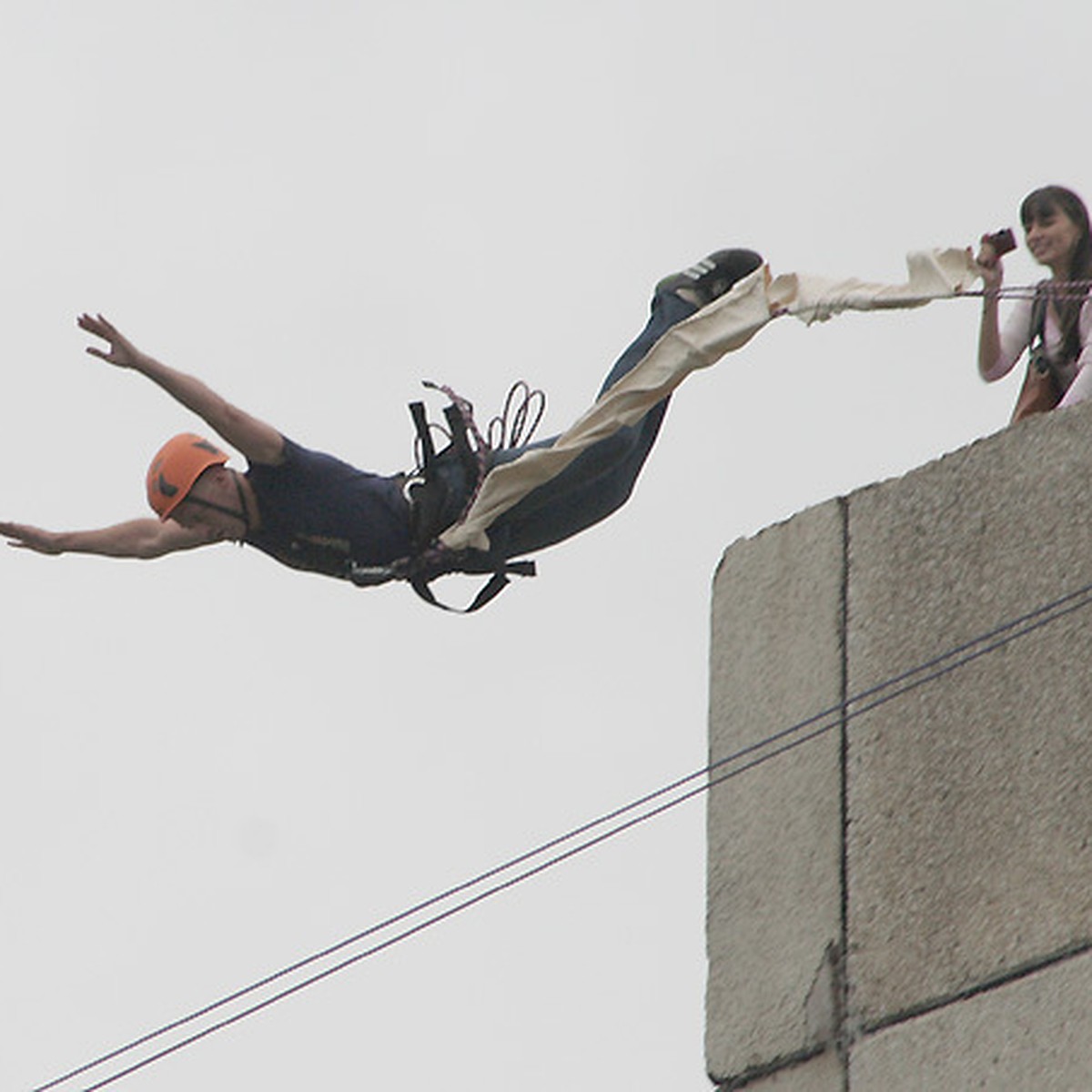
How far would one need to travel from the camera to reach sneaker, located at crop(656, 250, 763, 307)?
28.2 feet

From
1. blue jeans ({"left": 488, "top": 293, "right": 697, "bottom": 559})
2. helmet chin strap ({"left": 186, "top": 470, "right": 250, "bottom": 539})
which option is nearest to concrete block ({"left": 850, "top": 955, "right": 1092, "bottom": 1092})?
blue jeans ({"left": 488, "top": 293, "right": 697, "bottom": 559})

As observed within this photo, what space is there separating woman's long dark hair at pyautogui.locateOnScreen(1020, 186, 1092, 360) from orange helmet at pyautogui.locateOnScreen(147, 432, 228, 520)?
284 cm

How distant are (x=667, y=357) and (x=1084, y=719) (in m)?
2.82

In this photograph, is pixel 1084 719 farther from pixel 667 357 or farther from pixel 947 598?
pixel 667 357

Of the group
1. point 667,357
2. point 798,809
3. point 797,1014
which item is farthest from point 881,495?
point 667,357

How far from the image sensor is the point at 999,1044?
527 cm

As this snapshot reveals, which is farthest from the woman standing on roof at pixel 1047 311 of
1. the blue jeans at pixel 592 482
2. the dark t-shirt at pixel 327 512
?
the dark t-shirt at pixel 327 512

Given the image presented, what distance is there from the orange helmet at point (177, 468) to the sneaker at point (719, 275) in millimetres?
1714

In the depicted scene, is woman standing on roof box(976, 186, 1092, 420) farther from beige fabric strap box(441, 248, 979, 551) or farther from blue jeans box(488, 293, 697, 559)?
blue jeans box(488, 293, 697, 559)

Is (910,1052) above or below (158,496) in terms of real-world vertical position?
below

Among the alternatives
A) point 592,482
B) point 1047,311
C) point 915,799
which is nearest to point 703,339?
point 592,482

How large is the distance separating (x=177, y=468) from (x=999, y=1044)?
3.90m

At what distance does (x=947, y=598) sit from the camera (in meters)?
5.82

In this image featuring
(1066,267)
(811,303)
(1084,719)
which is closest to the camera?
(1084,719)
